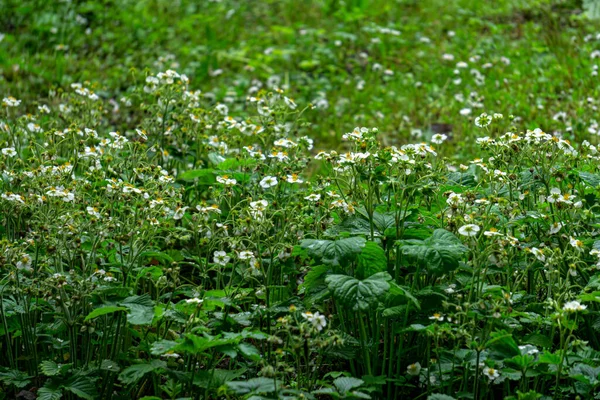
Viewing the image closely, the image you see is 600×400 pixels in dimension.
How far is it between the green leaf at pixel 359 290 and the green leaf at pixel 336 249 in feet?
0.22

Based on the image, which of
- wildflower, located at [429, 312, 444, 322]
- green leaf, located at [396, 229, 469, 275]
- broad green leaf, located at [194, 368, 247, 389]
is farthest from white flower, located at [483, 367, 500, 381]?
broad green leaf, located at [194, 368, 247, 389]

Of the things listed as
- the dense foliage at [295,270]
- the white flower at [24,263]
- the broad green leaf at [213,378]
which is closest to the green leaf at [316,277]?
the dense foliage at [295,270]

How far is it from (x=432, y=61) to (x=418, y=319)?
483 cm

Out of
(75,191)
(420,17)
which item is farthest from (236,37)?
(75,191)

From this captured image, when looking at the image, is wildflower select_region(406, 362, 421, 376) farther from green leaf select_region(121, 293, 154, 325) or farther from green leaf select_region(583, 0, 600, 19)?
green leaf select_region(583, 0, 600, 19)

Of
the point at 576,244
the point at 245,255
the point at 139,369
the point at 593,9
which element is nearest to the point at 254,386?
the point at 139,369

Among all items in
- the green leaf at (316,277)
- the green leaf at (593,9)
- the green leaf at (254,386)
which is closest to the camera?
the green leaf at (254,386)

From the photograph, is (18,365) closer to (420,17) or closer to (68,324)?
(68,324)

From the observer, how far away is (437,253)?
2.74 m

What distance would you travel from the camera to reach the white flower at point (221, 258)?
304cm

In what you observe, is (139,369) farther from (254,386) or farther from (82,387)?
(254,386)

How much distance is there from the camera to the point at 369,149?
3096 millimetres

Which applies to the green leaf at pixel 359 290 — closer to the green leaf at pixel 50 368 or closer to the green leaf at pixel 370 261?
the green leaf at pixel 370 261

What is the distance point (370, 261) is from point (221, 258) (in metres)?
0.58
